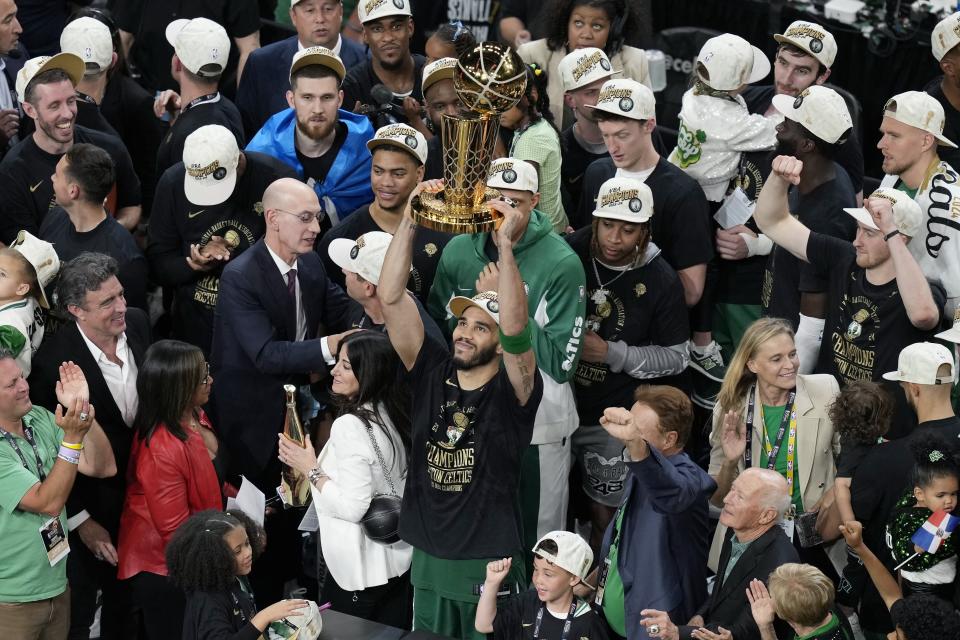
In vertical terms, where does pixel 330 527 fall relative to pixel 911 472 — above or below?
below

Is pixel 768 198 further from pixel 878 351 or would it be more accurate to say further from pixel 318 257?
pixel 318 257

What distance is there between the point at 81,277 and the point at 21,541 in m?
1.11

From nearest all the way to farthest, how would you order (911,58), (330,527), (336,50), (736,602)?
(736,602) < (330,527) < (336,50) < (911,58)

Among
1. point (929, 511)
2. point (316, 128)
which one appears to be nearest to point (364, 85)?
point (316, 128)

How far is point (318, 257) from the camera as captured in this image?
6.36m

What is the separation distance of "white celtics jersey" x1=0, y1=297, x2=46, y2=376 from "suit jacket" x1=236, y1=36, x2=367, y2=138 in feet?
7.45

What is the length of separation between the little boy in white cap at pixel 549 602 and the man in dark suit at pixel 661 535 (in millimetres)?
186

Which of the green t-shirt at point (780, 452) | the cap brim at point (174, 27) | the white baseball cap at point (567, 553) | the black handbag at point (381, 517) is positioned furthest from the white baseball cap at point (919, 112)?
the cap brim at point (174, 27)

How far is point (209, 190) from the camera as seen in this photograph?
6.43 m

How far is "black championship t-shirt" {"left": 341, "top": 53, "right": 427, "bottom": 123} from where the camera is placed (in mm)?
7664

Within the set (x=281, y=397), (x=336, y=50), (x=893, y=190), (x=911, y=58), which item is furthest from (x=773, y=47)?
(x=281, y=397)

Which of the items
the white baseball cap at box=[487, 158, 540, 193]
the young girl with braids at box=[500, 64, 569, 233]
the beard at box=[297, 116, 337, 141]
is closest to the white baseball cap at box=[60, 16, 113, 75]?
the beard at box=[297, 116, 337, 141]

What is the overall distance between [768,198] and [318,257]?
6.64 feet

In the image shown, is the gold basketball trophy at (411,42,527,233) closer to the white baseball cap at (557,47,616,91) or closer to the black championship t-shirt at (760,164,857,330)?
the black championship t-shirt at (760,164,857,330)
